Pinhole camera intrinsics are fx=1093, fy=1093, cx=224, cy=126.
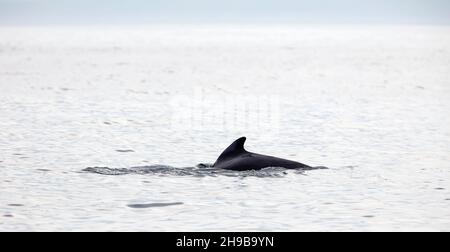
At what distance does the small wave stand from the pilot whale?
10cm

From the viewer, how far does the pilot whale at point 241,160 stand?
15.8 m

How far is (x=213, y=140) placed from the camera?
858 inches

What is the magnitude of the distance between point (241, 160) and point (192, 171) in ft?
2.94

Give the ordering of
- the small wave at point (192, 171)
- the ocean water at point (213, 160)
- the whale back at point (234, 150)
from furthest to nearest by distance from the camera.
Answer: the whale back at point (234, 150)
the small wave at point (192, 171)
the ocean water at point (213, 160)

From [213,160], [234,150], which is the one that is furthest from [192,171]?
[213,160]

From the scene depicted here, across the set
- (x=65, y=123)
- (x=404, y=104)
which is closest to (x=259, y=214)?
(x=65, y=123)

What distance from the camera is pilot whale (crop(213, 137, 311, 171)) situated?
15812 millimetres

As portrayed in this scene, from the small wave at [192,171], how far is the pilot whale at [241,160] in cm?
10

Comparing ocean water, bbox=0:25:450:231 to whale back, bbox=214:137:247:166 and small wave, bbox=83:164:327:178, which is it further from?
whale back, bbox=214:137:247:166

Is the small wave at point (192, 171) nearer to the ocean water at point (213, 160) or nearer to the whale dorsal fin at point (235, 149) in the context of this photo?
the ocean water at point (213, 160)

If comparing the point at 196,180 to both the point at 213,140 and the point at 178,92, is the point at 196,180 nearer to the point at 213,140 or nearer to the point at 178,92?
the point at 213,140

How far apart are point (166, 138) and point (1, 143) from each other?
132 inches

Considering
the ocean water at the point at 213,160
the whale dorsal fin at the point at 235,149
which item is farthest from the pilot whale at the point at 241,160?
the ocean water at the point at 213,160

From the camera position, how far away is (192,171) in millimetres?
16344
